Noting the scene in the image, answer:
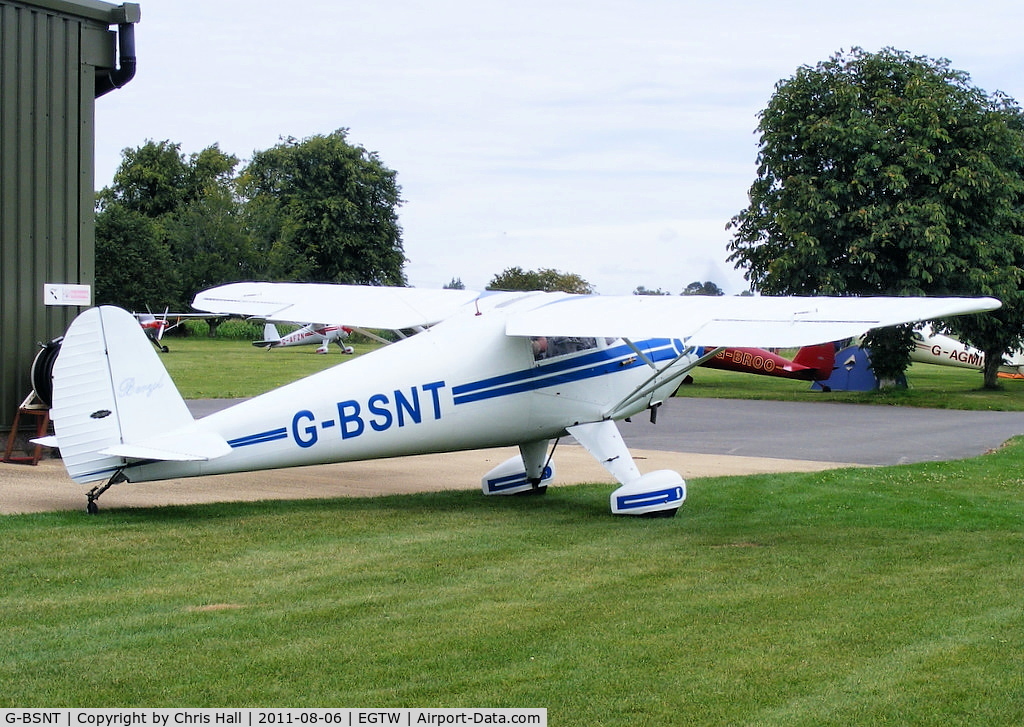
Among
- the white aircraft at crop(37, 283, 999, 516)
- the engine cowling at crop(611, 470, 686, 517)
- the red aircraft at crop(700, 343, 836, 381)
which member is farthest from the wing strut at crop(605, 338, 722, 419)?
the red aircraft at crop(700, 343, 836, 381)

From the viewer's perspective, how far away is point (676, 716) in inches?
190

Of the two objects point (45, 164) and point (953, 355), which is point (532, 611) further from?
point (953, 355)

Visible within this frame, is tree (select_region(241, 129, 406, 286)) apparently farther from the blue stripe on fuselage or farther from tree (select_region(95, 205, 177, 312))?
the blue stripe on fuselage

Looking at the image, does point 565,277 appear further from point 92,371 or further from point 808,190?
point 92,371

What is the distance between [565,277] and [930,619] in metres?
72.8

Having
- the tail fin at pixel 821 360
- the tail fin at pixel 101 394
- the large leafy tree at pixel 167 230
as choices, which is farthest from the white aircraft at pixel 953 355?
the large leafy tree at pixel 167 230

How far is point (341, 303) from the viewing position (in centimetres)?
1321

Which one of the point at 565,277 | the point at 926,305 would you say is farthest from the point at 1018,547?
the point at 565,277

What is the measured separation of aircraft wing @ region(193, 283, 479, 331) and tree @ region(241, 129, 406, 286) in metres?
64.9

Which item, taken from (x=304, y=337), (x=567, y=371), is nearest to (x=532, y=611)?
(x=567, y=371)

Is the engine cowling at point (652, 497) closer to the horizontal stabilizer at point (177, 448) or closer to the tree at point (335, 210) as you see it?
the horizontal stabilizer at point (177, 448)

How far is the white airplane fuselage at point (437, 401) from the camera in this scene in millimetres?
9602

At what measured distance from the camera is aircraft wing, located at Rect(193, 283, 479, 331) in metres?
12.4
